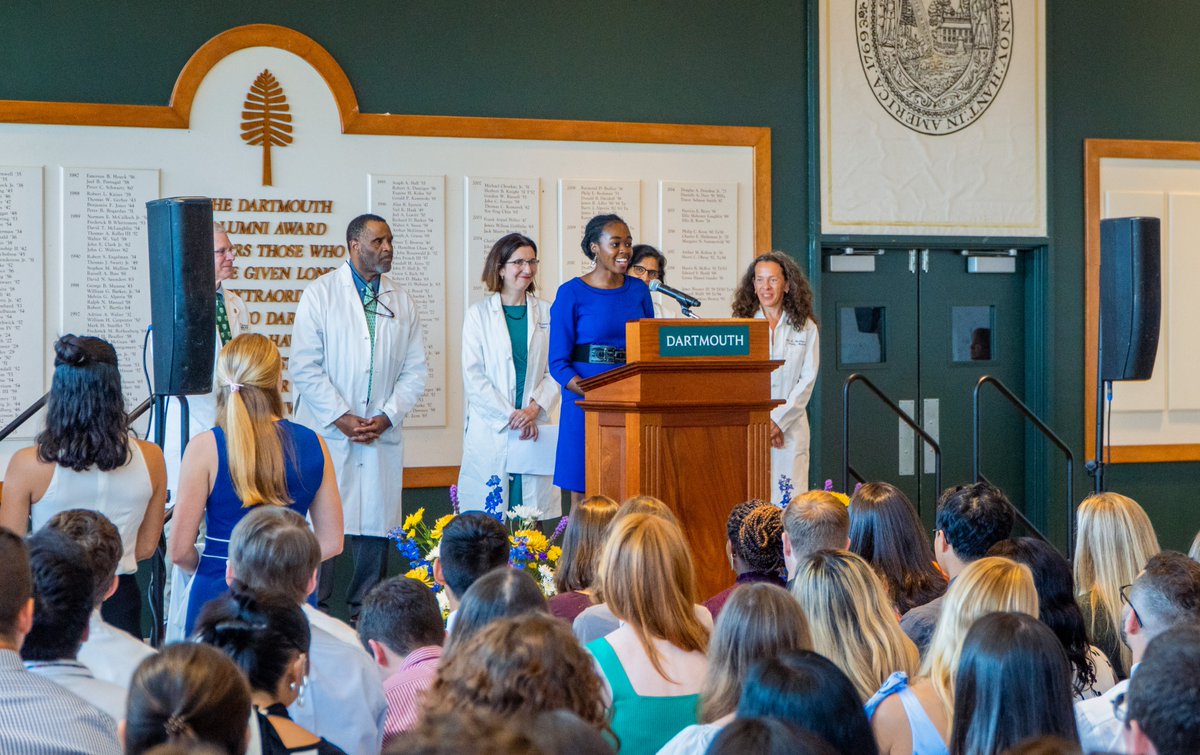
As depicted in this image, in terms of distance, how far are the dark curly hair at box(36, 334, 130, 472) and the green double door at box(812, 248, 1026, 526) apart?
482 centimetres

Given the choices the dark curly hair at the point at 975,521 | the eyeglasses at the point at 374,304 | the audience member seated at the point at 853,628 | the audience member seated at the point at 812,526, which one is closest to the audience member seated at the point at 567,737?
the audience member seated at the point at 853,628

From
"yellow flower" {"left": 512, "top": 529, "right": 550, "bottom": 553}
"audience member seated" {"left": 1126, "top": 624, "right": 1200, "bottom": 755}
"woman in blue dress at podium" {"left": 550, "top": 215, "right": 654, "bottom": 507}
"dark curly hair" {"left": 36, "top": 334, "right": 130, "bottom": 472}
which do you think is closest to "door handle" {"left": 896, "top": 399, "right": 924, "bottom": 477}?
"woman in blue dress at podium" {"left": 550, "top": 215, "right": 654, "bottom": 507}

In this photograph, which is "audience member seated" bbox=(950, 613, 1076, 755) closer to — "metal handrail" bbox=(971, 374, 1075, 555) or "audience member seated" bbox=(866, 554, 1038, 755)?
"audience member seated" bbox=(866, 554, 1038, 755)

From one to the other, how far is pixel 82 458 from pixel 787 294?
394cm

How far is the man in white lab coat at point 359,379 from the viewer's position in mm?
6043

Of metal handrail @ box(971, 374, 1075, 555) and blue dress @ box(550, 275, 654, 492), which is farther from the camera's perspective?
metal handrail @ box(971, 374, 1075, 555)

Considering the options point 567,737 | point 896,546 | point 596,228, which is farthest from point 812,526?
point 596,228

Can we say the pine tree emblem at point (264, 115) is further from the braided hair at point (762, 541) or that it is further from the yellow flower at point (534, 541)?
the braided hair at point (762, 541)

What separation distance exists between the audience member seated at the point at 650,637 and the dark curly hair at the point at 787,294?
404 cm

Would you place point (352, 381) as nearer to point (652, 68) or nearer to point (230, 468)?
point (230, 468)

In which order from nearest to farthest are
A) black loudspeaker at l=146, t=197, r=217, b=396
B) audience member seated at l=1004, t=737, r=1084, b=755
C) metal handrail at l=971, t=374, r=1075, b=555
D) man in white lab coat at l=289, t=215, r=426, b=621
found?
audience member seated at l=1004, t=737, r=1084, b=755
black loudspeaker at l=146, t=197, r=217, b=396
man in white lab coat at l=289, t=215, r=426, b=621
metal handrail at l=971, t=374, r=1075, b=555

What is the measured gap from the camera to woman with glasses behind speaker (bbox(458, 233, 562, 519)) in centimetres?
628

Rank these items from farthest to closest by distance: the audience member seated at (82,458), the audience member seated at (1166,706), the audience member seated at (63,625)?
the audience member seated at (82,458), the audience member seated at (63,625), the audience member seated at (1166,706)

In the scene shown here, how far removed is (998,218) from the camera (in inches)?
317
